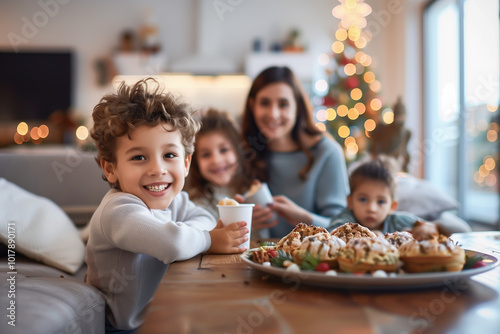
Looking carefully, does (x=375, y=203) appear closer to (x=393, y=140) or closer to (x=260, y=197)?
(x=260, y=197)

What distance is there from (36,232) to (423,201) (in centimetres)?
167

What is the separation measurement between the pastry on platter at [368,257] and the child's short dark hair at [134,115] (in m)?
0.60

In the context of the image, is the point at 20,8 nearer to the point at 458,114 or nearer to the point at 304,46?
the point at 304,46

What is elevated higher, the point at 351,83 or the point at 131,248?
the point at 351,83

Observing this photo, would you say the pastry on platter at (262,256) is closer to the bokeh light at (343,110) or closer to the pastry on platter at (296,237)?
the pastry on platter at (296,237)

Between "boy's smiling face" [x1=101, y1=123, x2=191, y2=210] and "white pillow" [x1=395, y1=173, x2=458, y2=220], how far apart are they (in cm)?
125

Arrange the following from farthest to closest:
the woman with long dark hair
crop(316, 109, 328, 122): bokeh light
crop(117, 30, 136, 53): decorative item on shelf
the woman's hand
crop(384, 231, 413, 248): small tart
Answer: crop(117, 30, 136, 53): decorative item on shelf, crop(316, 109, 328, 122): bokeh light, the woman with long dark hair, the woman's hand, crop(384, 231, 413, 248): small tart

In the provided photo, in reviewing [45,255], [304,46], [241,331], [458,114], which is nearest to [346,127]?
[458,114]

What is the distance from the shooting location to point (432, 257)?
0.74 m

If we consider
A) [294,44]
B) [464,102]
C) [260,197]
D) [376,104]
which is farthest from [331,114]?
[260,197]

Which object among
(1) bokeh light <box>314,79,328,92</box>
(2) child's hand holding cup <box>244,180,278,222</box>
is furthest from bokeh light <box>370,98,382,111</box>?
(2) child's hand holding cup <box>244,180,278,222</box>

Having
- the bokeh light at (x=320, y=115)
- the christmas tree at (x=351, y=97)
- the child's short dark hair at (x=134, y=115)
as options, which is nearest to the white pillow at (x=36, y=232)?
the child's short dark hair at (x=134, y=115)

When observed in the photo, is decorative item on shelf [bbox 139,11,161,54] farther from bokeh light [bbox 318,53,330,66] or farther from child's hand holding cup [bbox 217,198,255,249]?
child's hand holding cup [bbox 217,198,255,249]

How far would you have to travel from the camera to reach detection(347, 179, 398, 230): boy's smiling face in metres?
1.54
